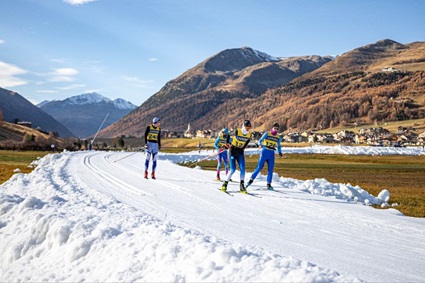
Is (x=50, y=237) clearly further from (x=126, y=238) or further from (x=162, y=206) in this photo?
(x=162, y=206)

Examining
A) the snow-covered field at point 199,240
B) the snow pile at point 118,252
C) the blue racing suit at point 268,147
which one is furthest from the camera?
the blue racing suit at point 268,147

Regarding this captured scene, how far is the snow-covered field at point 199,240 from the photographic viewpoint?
576cm

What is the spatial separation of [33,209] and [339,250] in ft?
24.4

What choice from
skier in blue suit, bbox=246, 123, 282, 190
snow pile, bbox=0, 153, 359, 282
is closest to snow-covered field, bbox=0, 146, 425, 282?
snow pile, bbox=0, 153, 359, 282

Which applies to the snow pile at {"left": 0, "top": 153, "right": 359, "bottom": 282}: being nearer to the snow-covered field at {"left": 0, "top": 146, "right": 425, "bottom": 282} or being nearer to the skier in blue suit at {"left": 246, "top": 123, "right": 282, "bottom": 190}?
the snow-covered field at {"left": 0, "top": 146, "right": 425, "bottom": 282}

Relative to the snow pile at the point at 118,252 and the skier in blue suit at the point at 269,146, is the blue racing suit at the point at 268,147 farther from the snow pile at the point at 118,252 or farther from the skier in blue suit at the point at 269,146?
the snow pile at the point at 118,252

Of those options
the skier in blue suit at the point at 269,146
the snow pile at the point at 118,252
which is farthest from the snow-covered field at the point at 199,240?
the skier in blue suit at the point at 269,146

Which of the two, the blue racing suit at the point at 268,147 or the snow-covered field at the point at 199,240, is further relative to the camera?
the blue racing suit at the point at 268,147

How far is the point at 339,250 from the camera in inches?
298

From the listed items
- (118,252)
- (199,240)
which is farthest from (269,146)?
(118,252)

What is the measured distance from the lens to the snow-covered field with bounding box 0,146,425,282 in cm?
576

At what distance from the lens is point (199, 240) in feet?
22.0

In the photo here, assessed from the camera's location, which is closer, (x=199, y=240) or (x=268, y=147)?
(x=199, y=240)

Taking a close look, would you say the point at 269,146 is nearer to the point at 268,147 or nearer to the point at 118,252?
the point at 268,147
